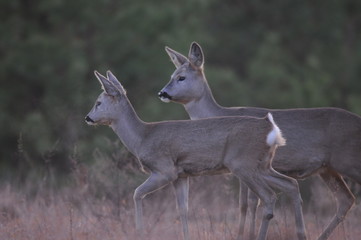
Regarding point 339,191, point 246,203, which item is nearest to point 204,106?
point 246,203

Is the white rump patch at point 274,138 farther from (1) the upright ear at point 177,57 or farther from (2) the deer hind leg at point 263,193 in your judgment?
(1) the upright ear at point 177,57

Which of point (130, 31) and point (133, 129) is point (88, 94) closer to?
point (130, 31)

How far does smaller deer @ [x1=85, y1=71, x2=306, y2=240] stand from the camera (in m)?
9.09

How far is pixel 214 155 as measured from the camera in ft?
30.5

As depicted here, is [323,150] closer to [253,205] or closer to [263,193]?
[253,205]

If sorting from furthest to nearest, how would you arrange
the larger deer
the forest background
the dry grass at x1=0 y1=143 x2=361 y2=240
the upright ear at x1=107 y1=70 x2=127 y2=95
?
the forest background → the upright ear at x1=107 y1=70 x2=127 y2=95 → the larger deer → the dry grass at x1=0 y1=143 x2=361 y2=240

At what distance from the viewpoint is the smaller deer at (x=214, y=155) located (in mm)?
9094

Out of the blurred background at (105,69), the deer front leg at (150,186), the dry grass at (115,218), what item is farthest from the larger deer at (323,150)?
the blurred background at (105,69)

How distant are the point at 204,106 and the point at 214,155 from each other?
2082 mm

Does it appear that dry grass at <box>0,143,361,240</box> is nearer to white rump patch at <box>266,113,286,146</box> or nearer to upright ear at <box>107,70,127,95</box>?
white rump patch at <box>266,113,286,146</box>

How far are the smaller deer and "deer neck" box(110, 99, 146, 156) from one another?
0.02m

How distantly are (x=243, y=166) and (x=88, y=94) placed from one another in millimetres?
13459

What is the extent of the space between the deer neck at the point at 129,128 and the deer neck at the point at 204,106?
1.21m

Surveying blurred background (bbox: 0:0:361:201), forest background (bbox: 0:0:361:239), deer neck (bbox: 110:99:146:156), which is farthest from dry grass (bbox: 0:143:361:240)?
blurred background (bbox: 0:0:361:201)
